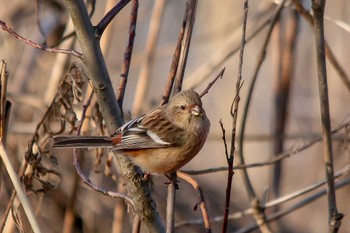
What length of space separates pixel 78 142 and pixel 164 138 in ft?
1.82

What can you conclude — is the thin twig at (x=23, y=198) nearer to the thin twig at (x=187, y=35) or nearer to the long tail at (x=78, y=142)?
the long tail at (x=78, y=142)

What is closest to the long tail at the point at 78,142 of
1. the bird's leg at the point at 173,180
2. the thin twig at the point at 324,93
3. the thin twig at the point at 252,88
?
the bird's leg at the point at 173,180

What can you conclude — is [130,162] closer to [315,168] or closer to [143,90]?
[143,90]

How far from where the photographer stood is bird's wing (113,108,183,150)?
3031 millimetres

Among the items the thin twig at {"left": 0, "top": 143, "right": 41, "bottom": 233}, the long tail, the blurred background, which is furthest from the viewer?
the blurred background

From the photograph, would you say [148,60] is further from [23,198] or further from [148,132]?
[23,198]

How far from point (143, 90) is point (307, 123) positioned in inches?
80.1

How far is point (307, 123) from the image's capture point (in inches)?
227

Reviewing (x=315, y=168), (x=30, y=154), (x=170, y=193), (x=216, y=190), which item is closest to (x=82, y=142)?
(x=30, y=154)

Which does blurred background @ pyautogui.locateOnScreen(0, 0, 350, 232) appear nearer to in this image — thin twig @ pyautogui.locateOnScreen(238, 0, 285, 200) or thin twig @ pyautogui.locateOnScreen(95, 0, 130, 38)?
thin twig @ pyautogui.locateOnScreen(238, 0, 285, 200)

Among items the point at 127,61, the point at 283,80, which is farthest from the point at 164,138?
the point at 283,80

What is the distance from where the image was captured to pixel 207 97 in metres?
6.06

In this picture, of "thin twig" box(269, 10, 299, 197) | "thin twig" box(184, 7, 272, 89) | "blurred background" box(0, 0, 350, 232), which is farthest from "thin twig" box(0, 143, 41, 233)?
"thin twig" box(269, 10, 299, 197)

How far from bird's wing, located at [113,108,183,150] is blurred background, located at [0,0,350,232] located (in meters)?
0.12
